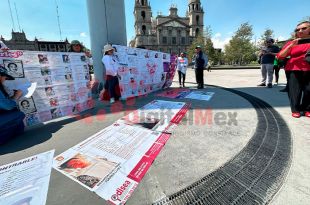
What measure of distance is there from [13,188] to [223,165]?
2.04 metres

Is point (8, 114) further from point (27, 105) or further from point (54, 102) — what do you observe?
point (54, 102)

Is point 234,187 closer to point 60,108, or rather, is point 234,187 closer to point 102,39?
point 60,108

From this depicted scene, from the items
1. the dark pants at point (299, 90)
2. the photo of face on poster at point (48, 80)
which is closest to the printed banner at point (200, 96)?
the dark pants at point (299, 90)

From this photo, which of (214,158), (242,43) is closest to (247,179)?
(214,158)

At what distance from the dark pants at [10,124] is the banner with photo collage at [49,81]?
0.26 metres

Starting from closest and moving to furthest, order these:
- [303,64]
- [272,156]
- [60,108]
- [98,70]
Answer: [272,156] → [303,64] → [60,108] → [98,70]

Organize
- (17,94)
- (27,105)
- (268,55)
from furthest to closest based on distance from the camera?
(268,55) < (27,105) < (17,94)

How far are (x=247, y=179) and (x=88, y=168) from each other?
1.60m

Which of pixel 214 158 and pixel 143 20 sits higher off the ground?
pixel 143 20

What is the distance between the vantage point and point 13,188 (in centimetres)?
150

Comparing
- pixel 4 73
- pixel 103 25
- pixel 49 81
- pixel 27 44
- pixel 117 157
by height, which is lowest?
pixel 117 157

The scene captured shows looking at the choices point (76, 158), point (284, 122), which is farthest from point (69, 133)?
point (284, 122)

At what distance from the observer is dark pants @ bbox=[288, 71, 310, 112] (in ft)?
9.96

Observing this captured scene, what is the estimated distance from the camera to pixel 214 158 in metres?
1.90
